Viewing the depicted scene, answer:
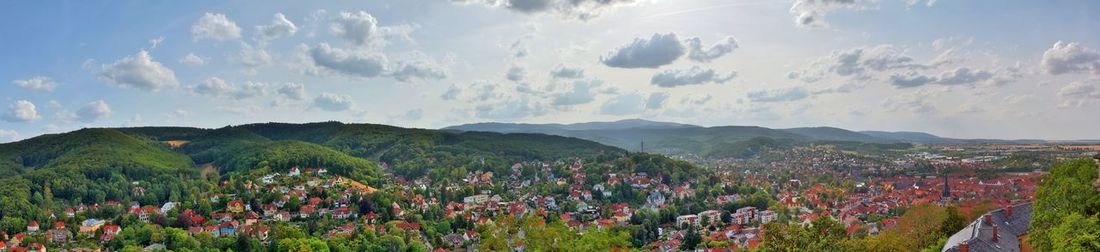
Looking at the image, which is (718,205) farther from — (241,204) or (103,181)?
(103,181)

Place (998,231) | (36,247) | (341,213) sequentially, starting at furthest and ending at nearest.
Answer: (341,213) → (36,247) → (998,231)

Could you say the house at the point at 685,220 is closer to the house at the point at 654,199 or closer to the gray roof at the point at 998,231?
the house at the point at 654,199

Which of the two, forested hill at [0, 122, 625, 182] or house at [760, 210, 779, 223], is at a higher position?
forested hill at [0, 122, 625, 182]

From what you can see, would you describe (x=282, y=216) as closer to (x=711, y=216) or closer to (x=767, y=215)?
(x=711, y=216)

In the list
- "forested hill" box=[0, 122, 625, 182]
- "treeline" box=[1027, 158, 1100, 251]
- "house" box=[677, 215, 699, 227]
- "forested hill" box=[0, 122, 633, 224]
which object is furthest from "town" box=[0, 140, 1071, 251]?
"treeline" box=[1027, 158, 1100, 251]

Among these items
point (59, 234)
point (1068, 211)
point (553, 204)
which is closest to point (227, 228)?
point (59, 234)

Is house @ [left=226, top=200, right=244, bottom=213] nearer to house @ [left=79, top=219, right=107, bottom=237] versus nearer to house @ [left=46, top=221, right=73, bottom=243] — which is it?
house @ [left=79, top=219, right=107, bottom=237]

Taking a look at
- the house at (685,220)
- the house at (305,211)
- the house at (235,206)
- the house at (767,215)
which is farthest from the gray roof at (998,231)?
the house at (235,206)

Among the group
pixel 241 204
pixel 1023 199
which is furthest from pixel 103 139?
pixel 1023 199
